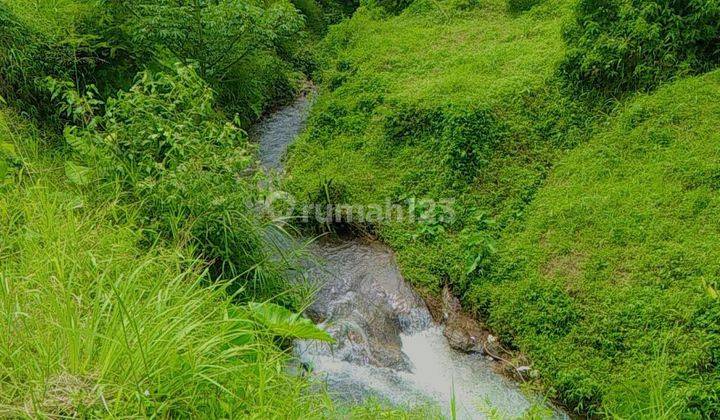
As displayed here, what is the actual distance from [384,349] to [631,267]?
7.29ft

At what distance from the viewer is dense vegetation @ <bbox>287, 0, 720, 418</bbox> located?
439 cm

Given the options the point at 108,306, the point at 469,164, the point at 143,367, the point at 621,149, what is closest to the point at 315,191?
the point at 469,164

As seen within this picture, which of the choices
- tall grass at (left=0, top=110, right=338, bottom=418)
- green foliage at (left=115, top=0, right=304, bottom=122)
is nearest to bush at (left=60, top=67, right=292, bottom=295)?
tall grass at (left=0, top=110, right=338, bottom=418)

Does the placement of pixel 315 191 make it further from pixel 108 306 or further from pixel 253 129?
pixel 108 306

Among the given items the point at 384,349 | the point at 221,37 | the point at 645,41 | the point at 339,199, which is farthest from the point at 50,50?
the point at 645,41

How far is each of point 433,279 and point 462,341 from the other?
0.76 metres

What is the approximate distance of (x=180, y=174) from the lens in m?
4.32

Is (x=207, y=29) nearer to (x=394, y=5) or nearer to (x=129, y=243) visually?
(x=129, y=243)

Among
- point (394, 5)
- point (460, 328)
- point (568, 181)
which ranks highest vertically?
point (394, 5)

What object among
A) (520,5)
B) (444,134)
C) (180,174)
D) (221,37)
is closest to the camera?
(180,174)

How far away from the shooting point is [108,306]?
116 inches

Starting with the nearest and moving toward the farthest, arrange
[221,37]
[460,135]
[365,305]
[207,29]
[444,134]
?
[365,305] → [460,135] → [444,134] → [207,29] → [221,37]

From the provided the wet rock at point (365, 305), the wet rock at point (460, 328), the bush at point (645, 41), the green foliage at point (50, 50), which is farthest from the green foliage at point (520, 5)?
the green foliage at point (50, 50)

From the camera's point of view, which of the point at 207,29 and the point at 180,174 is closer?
the point at 180,174
